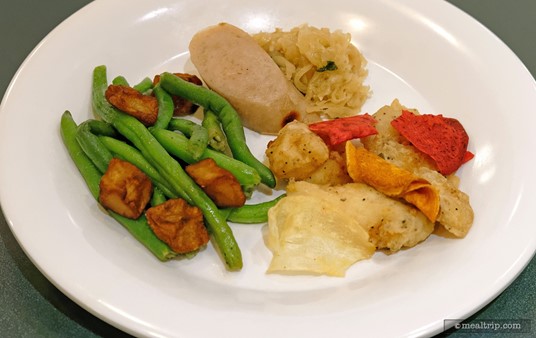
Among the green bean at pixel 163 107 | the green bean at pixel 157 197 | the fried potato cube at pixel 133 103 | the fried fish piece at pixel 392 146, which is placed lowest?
the green bean at pixel 157 197

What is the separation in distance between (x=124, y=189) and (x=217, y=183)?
0.46 metres

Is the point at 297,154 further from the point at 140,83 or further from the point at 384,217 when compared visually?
the point at 140,83

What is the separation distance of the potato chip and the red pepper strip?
6.5 inches

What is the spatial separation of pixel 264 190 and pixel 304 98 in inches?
31.7

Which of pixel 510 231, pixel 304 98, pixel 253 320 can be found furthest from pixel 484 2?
pixel 253 320

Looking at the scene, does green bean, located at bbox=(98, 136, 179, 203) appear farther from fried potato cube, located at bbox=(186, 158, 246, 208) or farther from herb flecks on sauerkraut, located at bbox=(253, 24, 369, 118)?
herb flecks on sauerkraut, located at bbox=(253, 24, 369, 118)

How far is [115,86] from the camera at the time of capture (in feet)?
11.0

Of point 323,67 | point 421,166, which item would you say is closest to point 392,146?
point 421,166

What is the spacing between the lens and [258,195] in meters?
3.33

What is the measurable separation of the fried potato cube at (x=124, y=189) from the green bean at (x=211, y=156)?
253mm

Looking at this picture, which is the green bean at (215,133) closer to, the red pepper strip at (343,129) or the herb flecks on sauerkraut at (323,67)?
the red pepper strip at (343,129)

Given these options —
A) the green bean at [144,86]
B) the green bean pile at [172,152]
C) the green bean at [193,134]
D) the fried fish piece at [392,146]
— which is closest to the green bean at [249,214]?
the green bean pile at [172,152]

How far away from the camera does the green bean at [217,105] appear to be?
3.35 meters

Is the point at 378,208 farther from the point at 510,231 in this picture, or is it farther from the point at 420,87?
the point at 420,87
